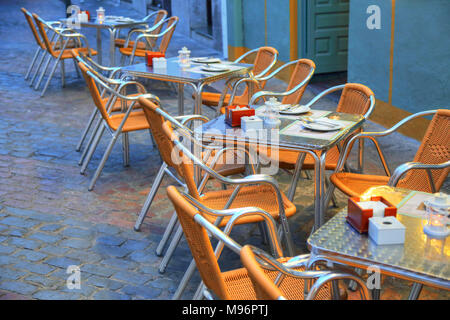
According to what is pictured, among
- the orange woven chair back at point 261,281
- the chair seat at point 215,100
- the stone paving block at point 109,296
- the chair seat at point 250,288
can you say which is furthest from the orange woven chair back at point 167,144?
the chair seat at point 215,100

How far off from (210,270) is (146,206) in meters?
2.03

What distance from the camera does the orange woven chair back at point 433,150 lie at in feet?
10.6

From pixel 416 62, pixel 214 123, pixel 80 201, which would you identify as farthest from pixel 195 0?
pixel 214 123

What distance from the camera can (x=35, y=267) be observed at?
11.5 feet

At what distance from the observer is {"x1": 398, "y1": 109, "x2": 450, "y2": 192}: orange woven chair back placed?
10.6ft

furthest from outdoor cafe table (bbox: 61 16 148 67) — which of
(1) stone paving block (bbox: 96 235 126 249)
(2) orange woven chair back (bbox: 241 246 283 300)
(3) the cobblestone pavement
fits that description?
(2) orange woven chair back (bbox: 241 246 283 300)

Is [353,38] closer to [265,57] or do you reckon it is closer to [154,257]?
[265,57]

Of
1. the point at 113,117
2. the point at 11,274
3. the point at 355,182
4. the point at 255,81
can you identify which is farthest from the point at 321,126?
the point at 113,117

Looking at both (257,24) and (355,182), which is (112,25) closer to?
(257,24)

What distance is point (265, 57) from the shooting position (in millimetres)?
5586

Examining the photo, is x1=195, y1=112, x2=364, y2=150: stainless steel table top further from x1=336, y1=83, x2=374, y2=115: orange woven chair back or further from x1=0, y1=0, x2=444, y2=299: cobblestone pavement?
x1=0, y1=0, x2=444, y2=299: cobblestone pavement

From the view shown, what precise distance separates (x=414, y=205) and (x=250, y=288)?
0.73 metres

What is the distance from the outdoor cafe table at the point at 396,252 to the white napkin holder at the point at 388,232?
17mm

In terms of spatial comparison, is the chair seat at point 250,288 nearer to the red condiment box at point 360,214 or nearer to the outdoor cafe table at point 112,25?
the red condiment box at point 360,214
